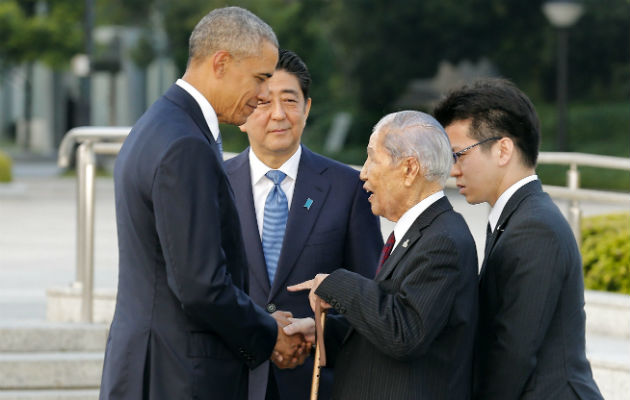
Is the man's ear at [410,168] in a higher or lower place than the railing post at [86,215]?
higher

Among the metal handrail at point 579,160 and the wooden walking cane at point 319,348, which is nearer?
the wooden walking cane at point 319,348

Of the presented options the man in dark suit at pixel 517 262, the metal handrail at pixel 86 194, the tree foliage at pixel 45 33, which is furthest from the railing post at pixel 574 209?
the tree foliage at pixel 45 33

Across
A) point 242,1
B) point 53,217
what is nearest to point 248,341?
point 53,217

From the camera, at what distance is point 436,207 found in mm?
2998

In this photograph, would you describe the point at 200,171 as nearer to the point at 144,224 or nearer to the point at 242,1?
the point at 144,224

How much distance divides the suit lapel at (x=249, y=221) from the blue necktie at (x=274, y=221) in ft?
0.14

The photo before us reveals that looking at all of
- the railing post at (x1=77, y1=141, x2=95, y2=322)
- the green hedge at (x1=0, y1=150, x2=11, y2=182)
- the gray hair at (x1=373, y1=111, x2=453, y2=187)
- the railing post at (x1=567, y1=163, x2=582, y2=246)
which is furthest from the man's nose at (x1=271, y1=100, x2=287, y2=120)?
the green hedge at (x1=0, y1=150, x2=11, y2=182)

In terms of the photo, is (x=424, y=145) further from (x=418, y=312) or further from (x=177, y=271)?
(x=177, y=271)

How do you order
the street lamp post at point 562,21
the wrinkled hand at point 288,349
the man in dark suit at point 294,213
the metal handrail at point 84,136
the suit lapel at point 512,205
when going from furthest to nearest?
the street lamp post at point 562,21 → the metal handrail at point 84,136 → the man in dark suit at point 294,213 → the wrinkled hand at point 288,349 → the suit lapel at point 512,205

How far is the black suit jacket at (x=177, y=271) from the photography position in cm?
302

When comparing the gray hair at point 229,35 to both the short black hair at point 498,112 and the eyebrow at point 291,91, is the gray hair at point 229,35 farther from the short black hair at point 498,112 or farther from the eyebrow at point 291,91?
the eyebrow at point 291,91

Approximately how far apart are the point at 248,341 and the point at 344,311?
356 millimetres

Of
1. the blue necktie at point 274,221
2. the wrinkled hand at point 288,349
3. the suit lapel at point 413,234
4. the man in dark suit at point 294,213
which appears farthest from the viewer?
the blue necktie at point 274,221

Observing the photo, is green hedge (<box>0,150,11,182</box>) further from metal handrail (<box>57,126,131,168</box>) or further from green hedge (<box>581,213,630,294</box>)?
green hedge (<box>581,213,630,294</box>)
